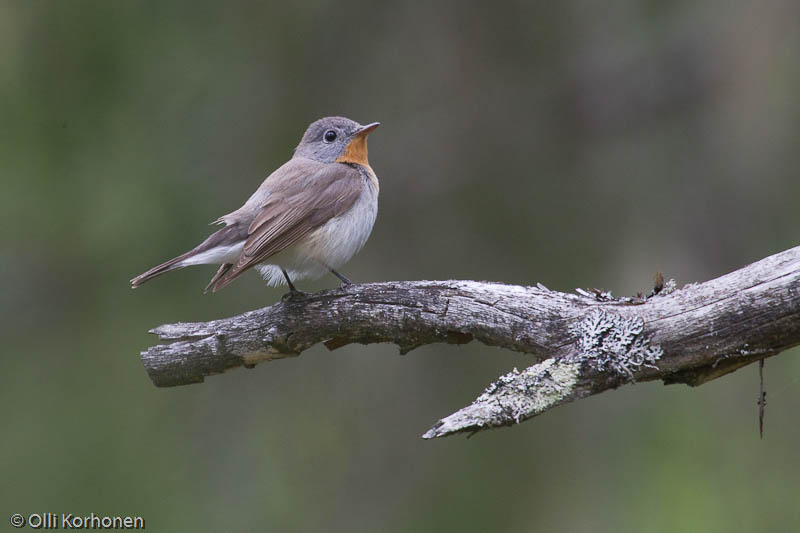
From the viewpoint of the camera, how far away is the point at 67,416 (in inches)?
270

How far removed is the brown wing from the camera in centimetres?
441

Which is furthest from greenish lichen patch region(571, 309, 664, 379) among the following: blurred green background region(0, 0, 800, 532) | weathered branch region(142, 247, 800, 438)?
blurred green background region(0, 0, 800, 532)

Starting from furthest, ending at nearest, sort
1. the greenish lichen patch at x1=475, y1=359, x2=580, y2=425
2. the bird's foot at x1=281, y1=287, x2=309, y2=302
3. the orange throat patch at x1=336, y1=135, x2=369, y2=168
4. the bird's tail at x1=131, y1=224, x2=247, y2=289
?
the orange throat patch at x1=336, y1=135, x2=369, y2=168, the bird's tail at x1=131, y1=224, x2=247, y2=289, the bird's foot at x1=281, y1=287, x2=309, y2=302, the greenish lichen patch at x1=475, y1=359, x2=580, y2=425

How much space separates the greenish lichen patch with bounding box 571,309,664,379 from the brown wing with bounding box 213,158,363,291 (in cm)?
177

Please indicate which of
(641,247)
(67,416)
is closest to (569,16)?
(641,247)

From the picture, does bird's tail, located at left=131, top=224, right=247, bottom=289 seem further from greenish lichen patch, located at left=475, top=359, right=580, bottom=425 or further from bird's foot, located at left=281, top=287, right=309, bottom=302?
greenish lichen patch, located at left=475, top=359, right=580, bottom=425

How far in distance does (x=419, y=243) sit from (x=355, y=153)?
2.00 meters

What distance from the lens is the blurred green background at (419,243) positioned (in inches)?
268

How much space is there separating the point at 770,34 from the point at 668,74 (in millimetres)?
939

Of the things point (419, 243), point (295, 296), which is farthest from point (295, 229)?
point (419, 243)

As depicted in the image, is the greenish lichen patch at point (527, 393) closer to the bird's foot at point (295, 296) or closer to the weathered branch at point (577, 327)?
the weathered branch at point (577, 327)

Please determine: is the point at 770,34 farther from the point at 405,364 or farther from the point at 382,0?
the point at 405,364

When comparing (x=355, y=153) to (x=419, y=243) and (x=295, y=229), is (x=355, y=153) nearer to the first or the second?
(x=295, y=229)

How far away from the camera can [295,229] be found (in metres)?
4.61
